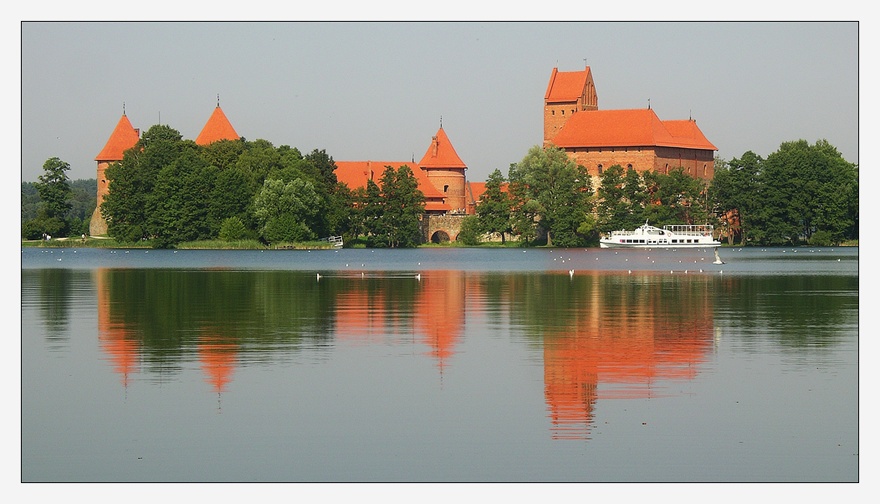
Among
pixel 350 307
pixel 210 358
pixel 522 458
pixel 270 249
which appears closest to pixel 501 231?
pixel 270 249

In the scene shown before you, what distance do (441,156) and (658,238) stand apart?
86.6 feet

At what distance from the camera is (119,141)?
103375 millimetres

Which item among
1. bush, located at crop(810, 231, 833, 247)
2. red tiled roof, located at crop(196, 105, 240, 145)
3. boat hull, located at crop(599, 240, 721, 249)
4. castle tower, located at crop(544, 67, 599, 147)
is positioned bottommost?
boat hull, located at crop(599, 240, 721, 249)

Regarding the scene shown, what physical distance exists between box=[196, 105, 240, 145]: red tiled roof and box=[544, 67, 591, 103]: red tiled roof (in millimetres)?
26593

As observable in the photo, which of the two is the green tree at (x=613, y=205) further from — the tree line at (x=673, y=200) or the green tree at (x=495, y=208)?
the green tree at (x=495, y=208)

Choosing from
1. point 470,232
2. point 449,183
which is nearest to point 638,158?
point 449,183

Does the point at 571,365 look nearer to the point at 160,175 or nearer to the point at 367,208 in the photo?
the point at 160,175

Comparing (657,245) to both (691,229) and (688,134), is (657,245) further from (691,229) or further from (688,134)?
(688,134)

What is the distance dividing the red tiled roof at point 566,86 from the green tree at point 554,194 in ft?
65.7

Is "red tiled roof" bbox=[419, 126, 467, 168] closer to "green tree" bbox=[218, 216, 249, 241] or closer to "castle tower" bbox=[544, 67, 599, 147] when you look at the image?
"castle tower" bbox=[544, 67, 599, 147]

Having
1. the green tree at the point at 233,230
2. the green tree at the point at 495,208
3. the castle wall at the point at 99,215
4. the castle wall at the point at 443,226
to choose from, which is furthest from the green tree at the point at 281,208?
the castle wall at the point at 443,226

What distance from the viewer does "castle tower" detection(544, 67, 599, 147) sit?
110625 mm

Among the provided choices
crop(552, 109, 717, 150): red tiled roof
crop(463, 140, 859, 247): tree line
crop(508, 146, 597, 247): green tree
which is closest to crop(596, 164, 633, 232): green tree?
crop(463, 140, 859, 247): tree line

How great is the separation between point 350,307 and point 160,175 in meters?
55.3
